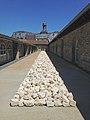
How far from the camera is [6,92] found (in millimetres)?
5809

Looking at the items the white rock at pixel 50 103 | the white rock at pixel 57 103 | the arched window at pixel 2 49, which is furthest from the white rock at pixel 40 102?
the arched window at pixel 2 49

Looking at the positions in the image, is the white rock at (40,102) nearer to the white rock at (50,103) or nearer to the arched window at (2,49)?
the white rock at (50,103)

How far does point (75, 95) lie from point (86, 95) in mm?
350

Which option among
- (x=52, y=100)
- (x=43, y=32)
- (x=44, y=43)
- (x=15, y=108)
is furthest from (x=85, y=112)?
(x=43, y=32)

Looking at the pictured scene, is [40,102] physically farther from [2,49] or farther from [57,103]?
[2,49]

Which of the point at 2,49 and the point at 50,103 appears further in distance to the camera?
the point at 2,49

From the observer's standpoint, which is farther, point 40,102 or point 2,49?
point 2,49

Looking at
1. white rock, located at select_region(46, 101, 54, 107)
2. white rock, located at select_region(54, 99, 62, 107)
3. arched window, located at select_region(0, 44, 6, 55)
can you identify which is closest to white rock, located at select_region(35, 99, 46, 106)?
white rock, located at select_region(46, 101, 54, 107)

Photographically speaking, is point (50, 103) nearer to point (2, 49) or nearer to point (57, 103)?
point (57, 103)

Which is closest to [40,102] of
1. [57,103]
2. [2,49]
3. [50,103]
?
[50,103]

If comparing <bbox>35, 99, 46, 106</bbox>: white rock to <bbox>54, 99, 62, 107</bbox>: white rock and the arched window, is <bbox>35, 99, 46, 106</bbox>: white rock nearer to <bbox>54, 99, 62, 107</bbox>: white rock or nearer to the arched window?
<bbox>54, 99, 62, 107</bbox>: white rock

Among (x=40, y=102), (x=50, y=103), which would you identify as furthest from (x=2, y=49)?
(x=50, y=103)

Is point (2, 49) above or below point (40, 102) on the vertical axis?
→ above

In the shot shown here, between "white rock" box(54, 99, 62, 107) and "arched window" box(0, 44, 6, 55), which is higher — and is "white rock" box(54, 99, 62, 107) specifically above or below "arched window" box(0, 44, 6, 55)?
below
